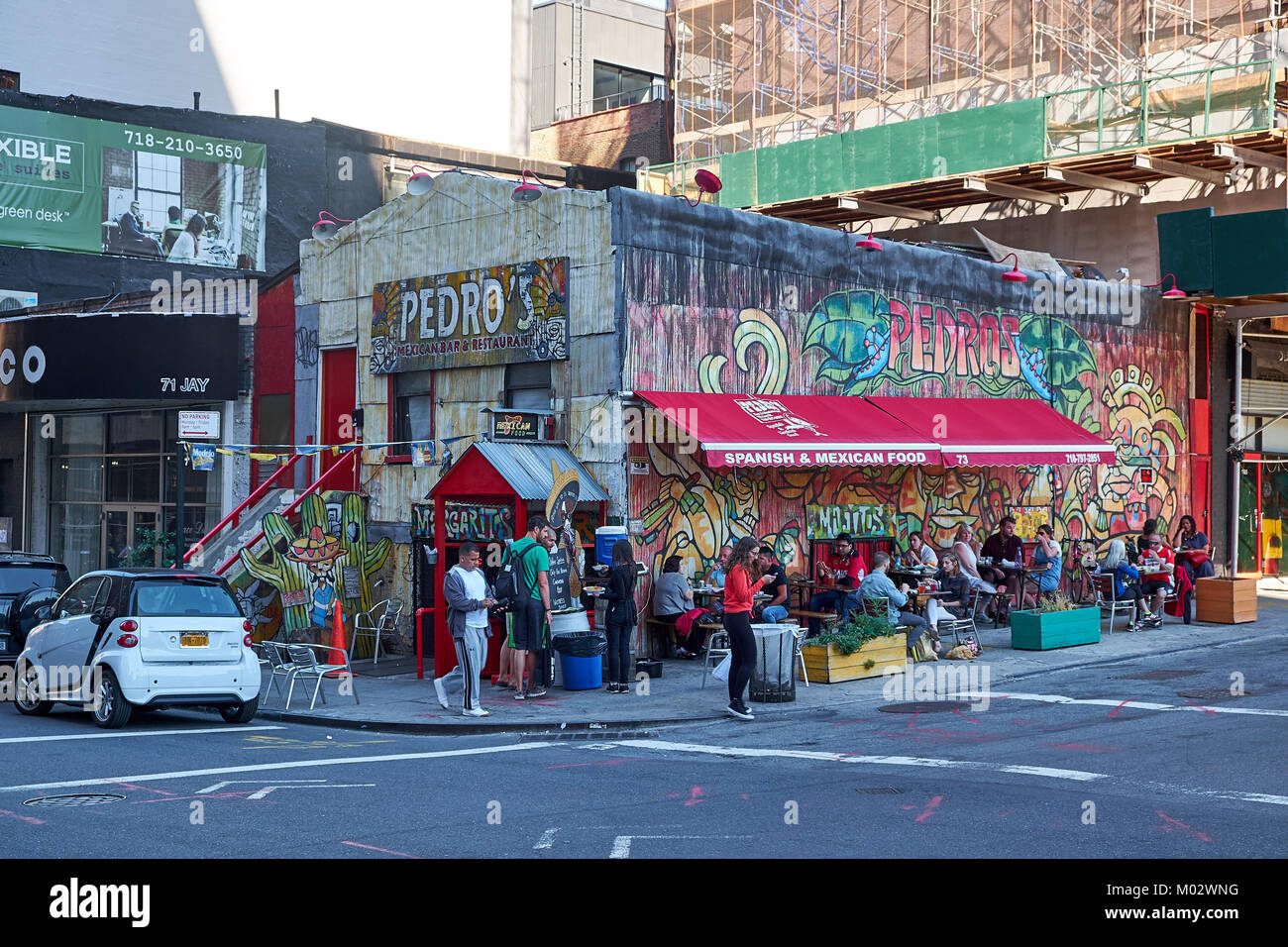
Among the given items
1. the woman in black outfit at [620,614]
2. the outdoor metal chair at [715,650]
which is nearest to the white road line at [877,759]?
the woman in black outfit at [620,614]

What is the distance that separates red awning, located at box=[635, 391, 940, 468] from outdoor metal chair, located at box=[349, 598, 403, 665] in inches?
207

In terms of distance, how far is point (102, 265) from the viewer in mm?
31672

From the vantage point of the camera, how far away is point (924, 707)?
581 inches

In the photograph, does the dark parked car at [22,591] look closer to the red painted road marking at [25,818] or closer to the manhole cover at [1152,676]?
the red painted road marking at [25,818]

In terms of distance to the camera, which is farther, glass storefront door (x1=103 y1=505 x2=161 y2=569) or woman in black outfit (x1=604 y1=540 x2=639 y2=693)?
glass storefront door (x1=103 y1=505 x2=161 y2=569)

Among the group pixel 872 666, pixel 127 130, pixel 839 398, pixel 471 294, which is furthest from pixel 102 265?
pixel 872 666

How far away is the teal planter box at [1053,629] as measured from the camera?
18969mm

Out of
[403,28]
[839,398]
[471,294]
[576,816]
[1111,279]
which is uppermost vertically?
[403,28]

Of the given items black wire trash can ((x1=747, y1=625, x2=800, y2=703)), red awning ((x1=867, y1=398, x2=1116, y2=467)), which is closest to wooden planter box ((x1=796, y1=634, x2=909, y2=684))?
black wire trash can ((x1=747, y1=625, x2=800, y2=703))

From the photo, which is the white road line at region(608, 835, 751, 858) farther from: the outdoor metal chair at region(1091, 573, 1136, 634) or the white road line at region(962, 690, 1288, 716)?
the outdoor metal chair at region(1091, 573, 1136, 634)

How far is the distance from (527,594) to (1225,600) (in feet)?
39.3

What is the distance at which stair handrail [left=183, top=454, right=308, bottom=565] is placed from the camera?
21938mm

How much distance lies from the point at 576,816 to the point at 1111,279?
23.9 meters

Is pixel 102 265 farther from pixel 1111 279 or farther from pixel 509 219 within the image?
pixel 1111 279
